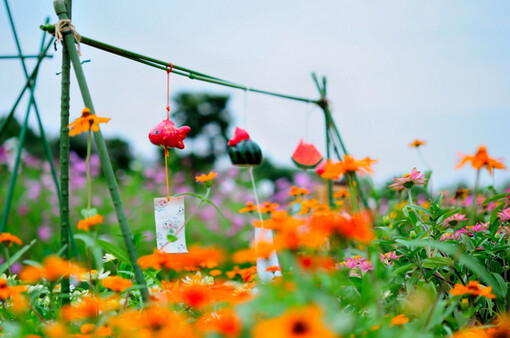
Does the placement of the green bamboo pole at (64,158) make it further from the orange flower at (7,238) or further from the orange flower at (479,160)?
the orange flower at (479,160)

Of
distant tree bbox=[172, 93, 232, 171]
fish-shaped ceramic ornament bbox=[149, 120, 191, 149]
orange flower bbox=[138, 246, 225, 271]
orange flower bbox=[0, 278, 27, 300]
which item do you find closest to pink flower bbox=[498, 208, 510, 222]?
orange flower bbox=[138, 246, 225, 271]

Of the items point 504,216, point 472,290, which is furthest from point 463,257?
point 504,216

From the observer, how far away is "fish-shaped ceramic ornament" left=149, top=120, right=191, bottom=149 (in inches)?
45.6

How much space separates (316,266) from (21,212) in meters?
3.32

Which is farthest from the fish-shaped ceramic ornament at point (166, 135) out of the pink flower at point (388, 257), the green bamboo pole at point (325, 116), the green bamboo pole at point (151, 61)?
the green bamboo pole at point (325, 116)

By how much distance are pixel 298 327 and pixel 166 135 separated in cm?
83

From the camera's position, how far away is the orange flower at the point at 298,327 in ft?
1.30

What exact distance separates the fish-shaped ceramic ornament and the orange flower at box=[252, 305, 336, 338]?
32.0 inches

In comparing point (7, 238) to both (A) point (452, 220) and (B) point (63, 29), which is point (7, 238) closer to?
(B) point (63, 29)

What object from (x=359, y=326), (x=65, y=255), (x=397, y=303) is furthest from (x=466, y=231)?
(x=65, y=255)

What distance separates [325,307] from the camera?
0.44 meters

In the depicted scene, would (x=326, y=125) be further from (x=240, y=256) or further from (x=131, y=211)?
(x=131, y=211)

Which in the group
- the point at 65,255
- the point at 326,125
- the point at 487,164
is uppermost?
the point at 326,125

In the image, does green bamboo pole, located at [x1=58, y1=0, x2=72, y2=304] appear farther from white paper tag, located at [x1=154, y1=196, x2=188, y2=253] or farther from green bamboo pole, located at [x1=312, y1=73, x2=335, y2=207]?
green bamboo pole, located at [x1=312, y1=73, x2=335, y2=207]
